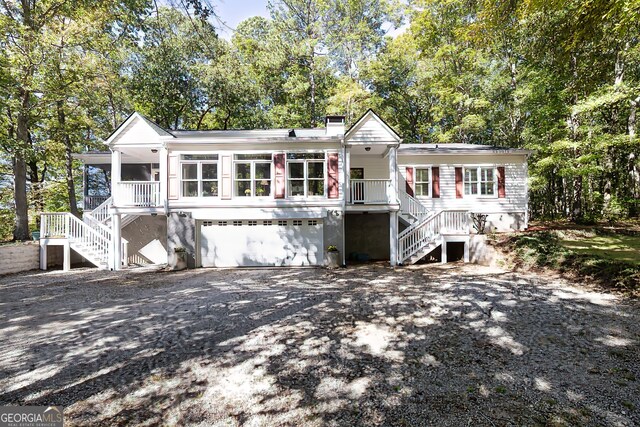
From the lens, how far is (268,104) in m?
27.5

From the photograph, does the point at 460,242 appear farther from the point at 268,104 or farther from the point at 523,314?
the point at 268,104

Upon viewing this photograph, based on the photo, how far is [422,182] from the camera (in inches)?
640

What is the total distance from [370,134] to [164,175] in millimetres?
9283

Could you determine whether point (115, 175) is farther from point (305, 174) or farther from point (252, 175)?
point (305, 174)

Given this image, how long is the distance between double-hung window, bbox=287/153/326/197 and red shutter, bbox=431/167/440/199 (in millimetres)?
6899

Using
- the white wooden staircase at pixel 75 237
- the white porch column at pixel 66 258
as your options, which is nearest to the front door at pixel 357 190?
the white wooden staircase at pixel 75 237

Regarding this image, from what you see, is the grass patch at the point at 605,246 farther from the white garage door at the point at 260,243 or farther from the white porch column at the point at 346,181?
the white garage door at the point at 260,243

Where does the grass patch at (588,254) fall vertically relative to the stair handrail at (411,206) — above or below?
below

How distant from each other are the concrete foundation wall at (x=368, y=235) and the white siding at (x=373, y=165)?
Result: 2498 millimetres

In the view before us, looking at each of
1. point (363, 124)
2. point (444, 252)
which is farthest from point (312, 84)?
point (444, 252)

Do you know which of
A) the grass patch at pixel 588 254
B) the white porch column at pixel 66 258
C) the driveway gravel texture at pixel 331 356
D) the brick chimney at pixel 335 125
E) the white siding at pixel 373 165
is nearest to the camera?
the driveway gravel texture at pixel 331 356

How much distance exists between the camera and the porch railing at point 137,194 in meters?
12.4

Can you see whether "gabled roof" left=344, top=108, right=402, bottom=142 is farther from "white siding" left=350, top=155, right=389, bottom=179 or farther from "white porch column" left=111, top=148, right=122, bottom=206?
"white porch column" left=111, top=148, right=122, bottom=206

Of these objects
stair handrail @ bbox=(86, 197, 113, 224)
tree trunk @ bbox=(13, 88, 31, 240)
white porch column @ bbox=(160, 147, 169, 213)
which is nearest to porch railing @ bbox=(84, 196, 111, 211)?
stair handrail @ bbox=(86, 197, 113, 224)
